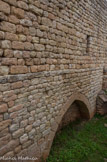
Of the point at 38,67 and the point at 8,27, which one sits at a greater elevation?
the point at 8,27

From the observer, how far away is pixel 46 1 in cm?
302

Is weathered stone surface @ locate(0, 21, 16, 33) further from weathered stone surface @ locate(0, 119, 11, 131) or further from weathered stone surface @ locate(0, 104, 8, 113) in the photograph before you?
weathered stone surface @ locate(0, 119, 11, 131)

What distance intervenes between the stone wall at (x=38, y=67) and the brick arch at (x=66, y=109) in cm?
3

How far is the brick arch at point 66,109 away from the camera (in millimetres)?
3562

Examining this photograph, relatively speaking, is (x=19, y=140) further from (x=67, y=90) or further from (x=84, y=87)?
(x=84, y=87)

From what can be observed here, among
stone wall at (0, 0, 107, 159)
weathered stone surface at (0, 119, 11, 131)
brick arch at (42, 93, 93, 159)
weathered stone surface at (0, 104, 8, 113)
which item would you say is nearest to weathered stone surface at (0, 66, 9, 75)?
stone wall at (0, 0, 107, 159)

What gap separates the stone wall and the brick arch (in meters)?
0.03

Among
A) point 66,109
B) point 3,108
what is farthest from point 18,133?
point 66,109

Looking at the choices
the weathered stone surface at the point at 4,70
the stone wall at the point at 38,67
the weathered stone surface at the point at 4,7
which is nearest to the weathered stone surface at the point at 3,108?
the stone wall at the point at 38,67

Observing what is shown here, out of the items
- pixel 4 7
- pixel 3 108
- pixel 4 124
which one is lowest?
pixel 4 124

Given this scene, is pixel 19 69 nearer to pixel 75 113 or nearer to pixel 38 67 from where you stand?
pixel 38 67

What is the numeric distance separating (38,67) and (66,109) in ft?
5.78

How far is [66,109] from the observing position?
412 centimetres

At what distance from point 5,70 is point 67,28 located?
91.2 inches
